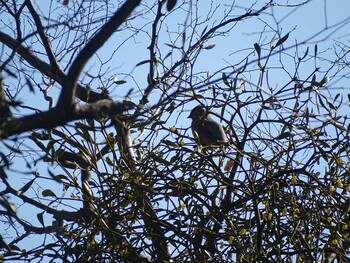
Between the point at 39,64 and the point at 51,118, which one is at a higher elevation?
the point at 39,64

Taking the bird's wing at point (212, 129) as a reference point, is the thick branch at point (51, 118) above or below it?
below

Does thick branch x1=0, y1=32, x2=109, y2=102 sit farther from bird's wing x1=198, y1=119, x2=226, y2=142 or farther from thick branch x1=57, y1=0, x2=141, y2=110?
thick branch x1=57, y1=0, x2=141, y2=110

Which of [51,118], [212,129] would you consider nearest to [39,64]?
[212,129]

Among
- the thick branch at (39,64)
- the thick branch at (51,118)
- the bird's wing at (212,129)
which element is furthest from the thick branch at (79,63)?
the bird's wing at (212,129)

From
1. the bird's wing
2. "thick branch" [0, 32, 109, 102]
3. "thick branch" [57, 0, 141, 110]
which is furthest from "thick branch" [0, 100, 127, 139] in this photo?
the bird's wing

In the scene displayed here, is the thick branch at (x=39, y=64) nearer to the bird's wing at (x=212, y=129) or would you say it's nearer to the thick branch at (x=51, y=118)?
the bird's wing at (x=212, y=129)

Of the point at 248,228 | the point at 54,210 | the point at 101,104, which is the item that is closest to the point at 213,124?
the point at 54,210

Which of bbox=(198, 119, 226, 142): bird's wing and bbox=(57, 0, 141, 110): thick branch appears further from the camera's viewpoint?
bbox=(198, 119, 226, 142): bird's wing

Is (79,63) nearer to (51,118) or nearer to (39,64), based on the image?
(51,118)

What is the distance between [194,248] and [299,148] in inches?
27.2

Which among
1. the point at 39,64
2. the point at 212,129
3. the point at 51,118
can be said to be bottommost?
the point at 51,118

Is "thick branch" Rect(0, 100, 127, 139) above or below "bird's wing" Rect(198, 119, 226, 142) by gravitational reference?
below

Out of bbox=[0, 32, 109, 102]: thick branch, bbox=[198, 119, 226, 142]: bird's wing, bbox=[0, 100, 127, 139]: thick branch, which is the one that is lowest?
bbox=[0, 100, 127, 139]: thick branch

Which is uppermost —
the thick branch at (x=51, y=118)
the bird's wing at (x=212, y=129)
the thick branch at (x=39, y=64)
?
the thick branch at (x=39, y=64)
